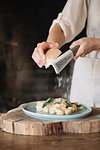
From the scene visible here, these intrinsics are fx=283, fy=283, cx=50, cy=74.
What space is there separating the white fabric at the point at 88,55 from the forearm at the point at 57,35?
21mm

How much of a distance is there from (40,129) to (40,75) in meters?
1.67

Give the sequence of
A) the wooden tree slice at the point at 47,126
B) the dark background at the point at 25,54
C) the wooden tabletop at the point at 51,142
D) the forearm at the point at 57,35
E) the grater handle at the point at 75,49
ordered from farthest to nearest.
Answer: the dark background at the point at 25,54 → the forearm at the point at 57,35 → the grater handle at the point at 75,49 → the wooden tree slice at the point at 47,126 → the wooden tabletop at the point at 51,142

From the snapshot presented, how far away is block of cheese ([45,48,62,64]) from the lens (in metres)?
1.17

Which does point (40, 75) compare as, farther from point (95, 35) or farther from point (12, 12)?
point (95, 35)

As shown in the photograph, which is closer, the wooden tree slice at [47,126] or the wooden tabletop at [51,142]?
the wooden tabletop at [51,142]

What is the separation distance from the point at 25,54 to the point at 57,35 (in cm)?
115

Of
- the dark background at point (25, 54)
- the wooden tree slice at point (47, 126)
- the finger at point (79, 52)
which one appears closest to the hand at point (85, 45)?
the finger at point (79, 52)

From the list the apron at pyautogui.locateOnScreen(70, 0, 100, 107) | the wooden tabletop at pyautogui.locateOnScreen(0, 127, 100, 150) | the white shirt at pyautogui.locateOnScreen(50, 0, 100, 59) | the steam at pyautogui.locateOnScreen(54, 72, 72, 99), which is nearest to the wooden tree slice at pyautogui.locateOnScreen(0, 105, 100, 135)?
the wooden tabletop at pyautogui.locateOnScreen(0, 127, 100, 150)

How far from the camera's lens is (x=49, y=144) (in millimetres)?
899

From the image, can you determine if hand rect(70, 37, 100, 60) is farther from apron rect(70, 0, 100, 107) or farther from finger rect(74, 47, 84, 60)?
apron rect(70, 0, 100, 107)

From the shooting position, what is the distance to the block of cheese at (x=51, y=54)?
1.17 metres

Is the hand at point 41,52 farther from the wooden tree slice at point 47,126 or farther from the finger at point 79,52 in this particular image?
the wooden tree slice at point 47,126

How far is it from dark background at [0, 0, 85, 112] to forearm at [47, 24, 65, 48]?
104 centimetres

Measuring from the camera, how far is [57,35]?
1.52 meters
